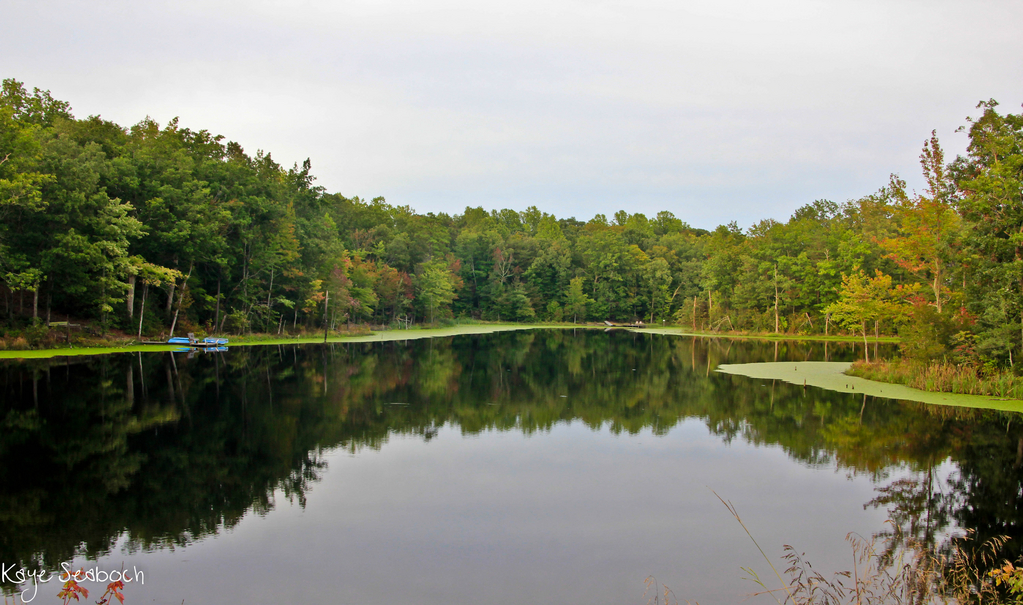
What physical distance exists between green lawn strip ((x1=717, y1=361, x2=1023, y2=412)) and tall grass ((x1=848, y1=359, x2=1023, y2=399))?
0.98 feet

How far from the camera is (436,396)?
18.2 meters

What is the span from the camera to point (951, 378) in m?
18.0

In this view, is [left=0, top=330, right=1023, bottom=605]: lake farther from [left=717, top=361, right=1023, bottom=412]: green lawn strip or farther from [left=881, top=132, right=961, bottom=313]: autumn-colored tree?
[left=881, top=132, right=961, bottom=313]: autumn-colored tree

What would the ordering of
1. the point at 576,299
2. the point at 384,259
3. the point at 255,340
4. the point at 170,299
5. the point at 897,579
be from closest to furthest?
the point at 897,579
the point at 170,299
the point at 255,340
the point at 384,259
the point at 576,299

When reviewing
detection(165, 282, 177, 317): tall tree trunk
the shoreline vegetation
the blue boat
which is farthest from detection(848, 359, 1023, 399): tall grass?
detection(165, 282, 177, 317): tall tree trunk

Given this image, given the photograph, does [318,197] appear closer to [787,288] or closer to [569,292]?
[569,292]

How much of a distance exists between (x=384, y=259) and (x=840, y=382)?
170 feet

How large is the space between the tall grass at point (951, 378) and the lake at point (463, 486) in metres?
1.86

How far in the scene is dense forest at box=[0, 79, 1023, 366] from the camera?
18.9 metres

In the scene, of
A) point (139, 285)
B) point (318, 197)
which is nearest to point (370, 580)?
point (139, 285)

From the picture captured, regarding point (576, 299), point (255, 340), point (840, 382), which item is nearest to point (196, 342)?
point (255, 340)

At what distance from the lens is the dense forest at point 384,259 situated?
18859mm

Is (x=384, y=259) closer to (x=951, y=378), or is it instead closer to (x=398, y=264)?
(x=398, y=264)

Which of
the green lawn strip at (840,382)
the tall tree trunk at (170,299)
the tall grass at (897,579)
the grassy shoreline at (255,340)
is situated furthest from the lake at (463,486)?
the tall tree trunk at (170,299)
